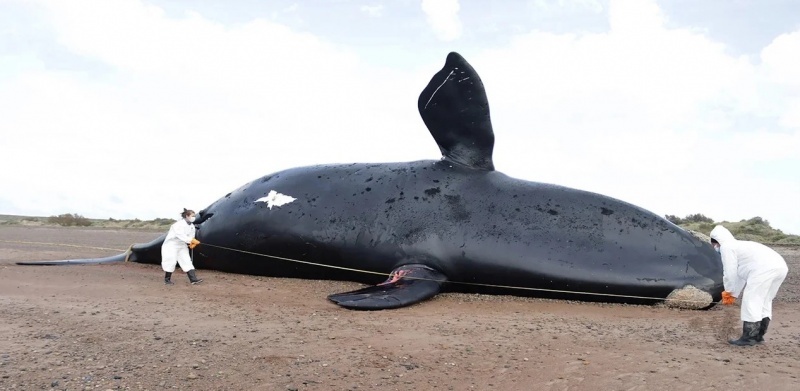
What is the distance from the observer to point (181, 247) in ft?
34.7

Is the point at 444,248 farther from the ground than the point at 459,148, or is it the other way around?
the point at 459,148

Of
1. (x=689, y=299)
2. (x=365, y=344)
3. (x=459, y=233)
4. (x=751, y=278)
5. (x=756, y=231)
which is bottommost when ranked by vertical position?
(x=365, y=344)

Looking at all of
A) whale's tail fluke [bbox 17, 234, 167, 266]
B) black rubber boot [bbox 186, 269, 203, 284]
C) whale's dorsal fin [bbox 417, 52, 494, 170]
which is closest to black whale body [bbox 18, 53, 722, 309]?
whale's dorsal fin [bbox 417, 52, 494, 170]

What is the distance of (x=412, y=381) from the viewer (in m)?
4.68

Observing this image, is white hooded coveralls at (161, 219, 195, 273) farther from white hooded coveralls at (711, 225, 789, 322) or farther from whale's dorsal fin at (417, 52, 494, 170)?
white hooded coveralls at (711, 225, 789, 322)

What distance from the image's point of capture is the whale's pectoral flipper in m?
7.58

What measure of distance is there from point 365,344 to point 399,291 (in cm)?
251

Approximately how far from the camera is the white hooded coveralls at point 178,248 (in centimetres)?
1026

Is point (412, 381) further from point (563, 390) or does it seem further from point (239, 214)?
point (239, 214)

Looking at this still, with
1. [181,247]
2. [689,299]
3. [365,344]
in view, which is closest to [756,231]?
[689,299]

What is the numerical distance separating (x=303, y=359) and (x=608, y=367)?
254cm

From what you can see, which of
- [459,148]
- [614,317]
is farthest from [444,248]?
[614,317]

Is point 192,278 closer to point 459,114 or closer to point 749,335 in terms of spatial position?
point 459,114

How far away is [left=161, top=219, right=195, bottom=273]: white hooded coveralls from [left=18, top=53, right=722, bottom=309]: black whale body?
0.61m
